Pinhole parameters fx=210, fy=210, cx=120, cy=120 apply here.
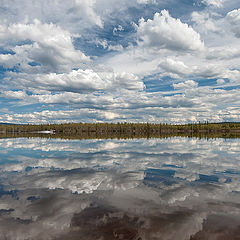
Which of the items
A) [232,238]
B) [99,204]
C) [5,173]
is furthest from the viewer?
[5,173]

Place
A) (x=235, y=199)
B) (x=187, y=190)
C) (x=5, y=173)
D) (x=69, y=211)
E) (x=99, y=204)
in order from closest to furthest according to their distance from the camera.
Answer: (x=69, y=211)
(x=99, y=204)
(x=235, y=199)
(x=187, y=190)
(x=5, y=173)

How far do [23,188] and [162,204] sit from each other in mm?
10512

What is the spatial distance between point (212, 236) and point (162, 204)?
3988mm

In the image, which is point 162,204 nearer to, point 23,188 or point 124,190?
point 124,190

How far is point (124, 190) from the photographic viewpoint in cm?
1531

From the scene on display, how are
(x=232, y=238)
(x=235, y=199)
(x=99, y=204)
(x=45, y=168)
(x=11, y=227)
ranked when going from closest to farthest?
1. (x=232, y=238)
2. (x=11, y=227)
3. (x=99, y=204)
4. (x=235, y=199)
5. (x=45, y=168)

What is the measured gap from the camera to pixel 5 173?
70.3ft

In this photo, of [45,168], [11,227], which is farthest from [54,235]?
[45,168]

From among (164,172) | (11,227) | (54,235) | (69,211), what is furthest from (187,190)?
(11,227)

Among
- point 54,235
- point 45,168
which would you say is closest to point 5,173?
point 45,168

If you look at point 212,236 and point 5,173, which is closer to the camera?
point 212,236

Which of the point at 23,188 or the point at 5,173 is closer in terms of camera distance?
the point at 23,188

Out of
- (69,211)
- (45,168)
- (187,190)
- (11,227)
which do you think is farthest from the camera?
(45,168)

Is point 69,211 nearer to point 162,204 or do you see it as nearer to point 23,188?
point 162,204
